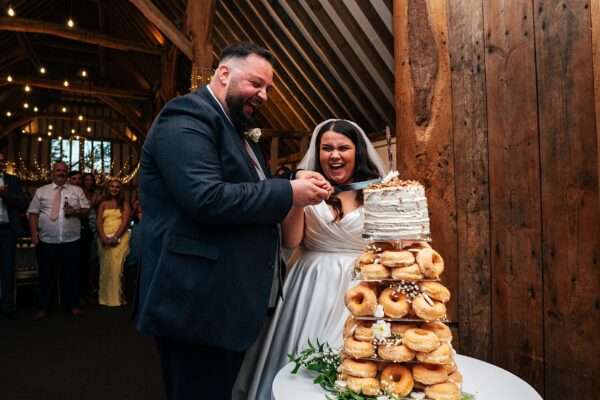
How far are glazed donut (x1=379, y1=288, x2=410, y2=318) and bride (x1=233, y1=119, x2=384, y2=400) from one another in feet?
1.92

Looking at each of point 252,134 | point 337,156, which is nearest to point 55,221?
point 337,156

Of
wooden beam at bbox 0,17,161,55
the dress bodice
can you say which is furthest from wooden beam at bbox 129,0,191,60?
the dress bodice

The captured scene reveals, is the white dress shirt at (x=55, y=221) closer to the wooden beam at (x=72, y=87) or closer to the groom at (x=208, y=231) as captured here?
the groom at (x=208, y=231)

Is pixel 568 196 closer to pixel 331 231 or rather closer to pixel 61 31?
pixel 331 231

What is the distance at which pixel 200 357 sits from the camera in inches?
56.9

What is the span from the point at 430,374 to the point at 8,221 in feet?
15.9

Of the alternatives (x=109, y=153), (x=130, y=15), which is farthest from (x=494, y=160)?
(x=109, y=153)

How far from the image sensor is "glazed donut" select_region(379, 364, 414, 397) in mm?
1151

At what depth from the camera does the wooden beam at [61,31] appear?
26.2ft

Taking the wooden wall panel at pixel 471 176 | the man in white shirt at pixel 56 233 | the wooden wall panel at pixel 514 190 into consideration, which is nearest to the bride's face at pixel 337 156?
the wooden wall panel at pixel 471 176

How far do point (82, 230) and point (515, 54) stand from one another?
214 inches

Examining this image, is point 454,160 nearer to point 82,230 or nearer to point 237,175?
point 237,175

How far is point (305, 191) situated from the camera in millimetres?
1425

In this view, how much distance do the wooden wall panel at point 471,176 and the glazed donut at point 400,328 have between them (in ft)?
2.51
